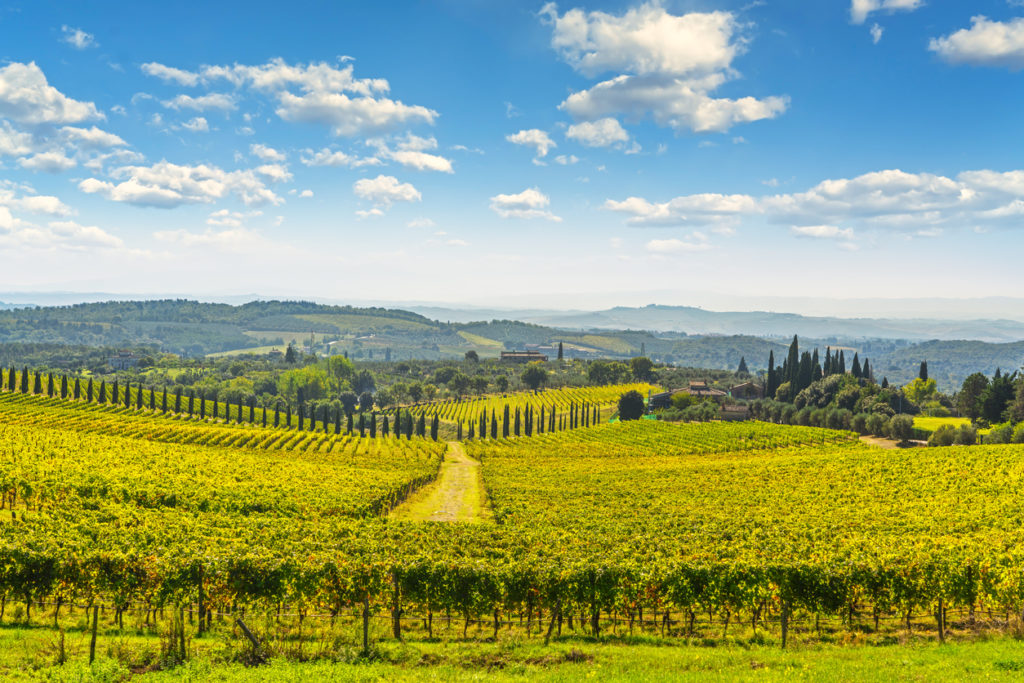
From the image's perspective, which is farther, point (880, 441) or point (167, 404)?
point (167, 404)

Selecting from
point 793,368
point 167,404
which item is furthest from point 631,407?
point 167,404

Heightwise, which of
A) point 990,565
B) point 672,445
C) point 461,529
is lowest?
point 672,445

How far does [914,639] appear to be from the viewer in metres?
24.7

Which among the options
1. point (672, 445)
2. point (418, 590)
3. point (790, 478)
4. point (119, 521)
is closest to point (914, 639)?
point (418, 590)

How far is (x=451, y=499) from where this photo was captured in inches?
2808

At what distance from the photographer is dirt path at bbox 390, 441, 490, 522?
5944 cm

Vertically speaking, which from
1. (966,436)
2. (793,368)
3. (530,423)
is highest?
(793,368)

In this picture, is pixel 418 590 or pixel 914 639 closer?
pixel 914 639

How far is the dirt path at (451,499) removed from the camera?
59.4 m

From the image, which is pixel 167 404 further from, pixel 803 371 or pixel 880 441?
pixel 803 371

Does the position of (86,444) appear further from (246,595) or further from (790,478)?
(790,478)

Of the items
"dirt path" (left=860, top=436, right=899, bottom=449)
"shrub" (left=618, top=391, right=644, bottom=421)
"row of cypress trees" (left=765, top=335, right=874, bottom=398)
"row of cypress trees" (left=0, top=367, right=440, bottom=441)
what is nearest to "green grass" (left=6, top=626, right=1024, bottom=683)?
"dirt path" (left=860, top=436, right=899, bottom=449)

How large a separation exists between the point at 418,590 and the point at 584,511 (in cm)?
2637

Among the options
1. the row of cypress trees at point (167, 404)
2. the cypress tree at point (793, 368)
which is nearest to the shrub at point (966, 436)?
the cypress tree at point (793, 368)
